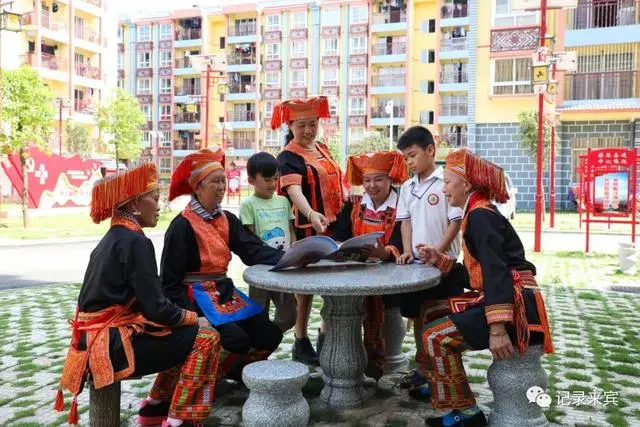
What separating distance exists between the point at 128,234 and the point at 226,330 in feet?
2.93

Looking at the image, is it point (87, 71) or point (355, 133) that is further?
point (355, 133)

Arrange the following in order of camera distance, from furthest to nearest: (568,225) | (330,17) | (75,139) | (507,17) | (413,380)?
1. (330,17)
2. (75,139)
3. (507,17)
4. (568,225)
5. (413,380)

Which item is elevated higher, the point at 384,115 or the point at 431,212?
the point at 384,115

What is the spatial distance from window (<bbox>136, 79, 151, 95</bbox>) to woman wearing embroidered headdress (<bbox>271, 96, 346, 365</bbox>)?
171 ft

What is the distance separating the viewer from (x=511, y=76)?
2623cm

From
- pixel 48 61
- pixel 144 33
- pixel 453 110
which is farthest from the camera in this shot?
pixel 144 33

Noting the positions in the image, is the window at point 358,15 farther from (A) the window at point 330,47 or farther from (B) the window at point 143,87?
(B) the window at point 143,87

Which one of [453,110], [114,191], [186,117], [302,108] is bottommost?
[114,191]

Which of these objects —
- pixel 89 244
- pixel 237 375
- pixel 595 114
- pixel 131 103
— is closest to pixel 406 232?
pixel 237 375

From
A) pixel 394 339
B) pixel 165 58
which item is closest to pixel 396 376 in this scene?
pixel 394 339

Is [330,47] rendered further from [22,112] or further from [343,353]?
[343,353]

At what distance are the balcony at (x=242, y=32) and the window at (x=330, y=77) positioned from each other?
6.52m

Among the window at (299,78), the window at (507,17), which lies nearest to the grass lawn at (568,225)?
the window at (507,17)

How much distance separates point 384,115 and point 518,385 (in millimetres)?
42854
